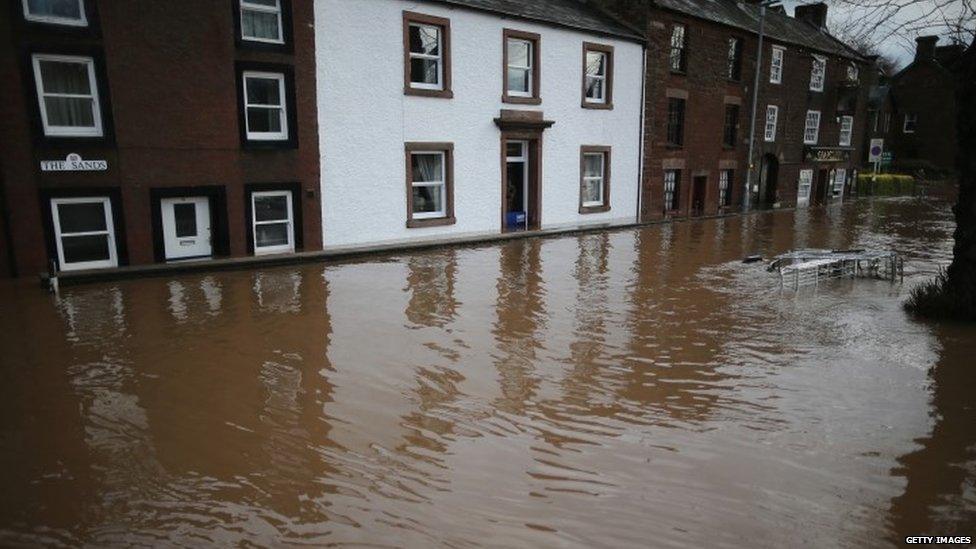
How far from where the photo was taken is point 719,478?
4766 mm

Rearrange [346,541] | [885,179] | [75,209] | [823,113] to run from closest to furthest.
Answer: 1. [346,541]
2. [75,209]
3. [823,113]
4. [885,179]

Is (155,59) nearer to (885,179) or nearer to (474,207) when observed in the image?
(474,207)

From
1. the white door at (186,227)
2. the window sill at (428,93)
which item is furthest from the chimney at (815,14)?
the white door at (186,227)

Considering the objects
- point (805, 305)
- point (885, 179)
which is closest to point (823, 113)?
point (885, 179)

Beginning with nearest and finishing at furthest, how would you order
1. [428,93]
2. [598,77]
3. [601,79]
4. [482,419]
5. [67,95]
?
[482,419], [67,95], [428,93], [598,77], [601,79]

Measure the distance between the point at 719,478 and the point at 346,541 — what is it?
283cm

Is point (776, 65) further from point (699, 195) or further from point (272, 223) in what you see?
point (272, 223)

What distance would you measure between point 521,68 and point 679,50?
8.36 metres

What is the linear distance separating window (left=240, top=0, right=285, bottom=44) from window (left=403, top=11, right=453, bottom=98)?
3.33 m

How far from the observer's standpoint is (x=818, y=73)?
103 ft

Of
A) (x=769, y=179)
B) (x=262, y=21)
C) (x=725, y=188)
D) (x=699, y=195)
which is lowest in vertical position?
(x=699, y=195)

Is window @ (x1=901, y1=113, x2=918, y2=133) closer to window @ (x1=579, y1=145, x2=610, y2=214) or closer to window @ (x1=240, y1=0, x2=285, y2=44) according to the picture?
window @ (x1=579, y1=145, x2=610, y2=214)

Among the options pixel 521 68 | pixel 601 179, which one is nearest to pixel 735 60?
pixel 601 179

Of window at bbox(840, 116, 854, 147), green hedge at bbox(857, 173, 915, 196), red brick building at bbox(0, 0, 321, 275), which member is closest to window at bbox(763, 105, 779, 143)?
window at bbox(840, 116, 854, 147)
